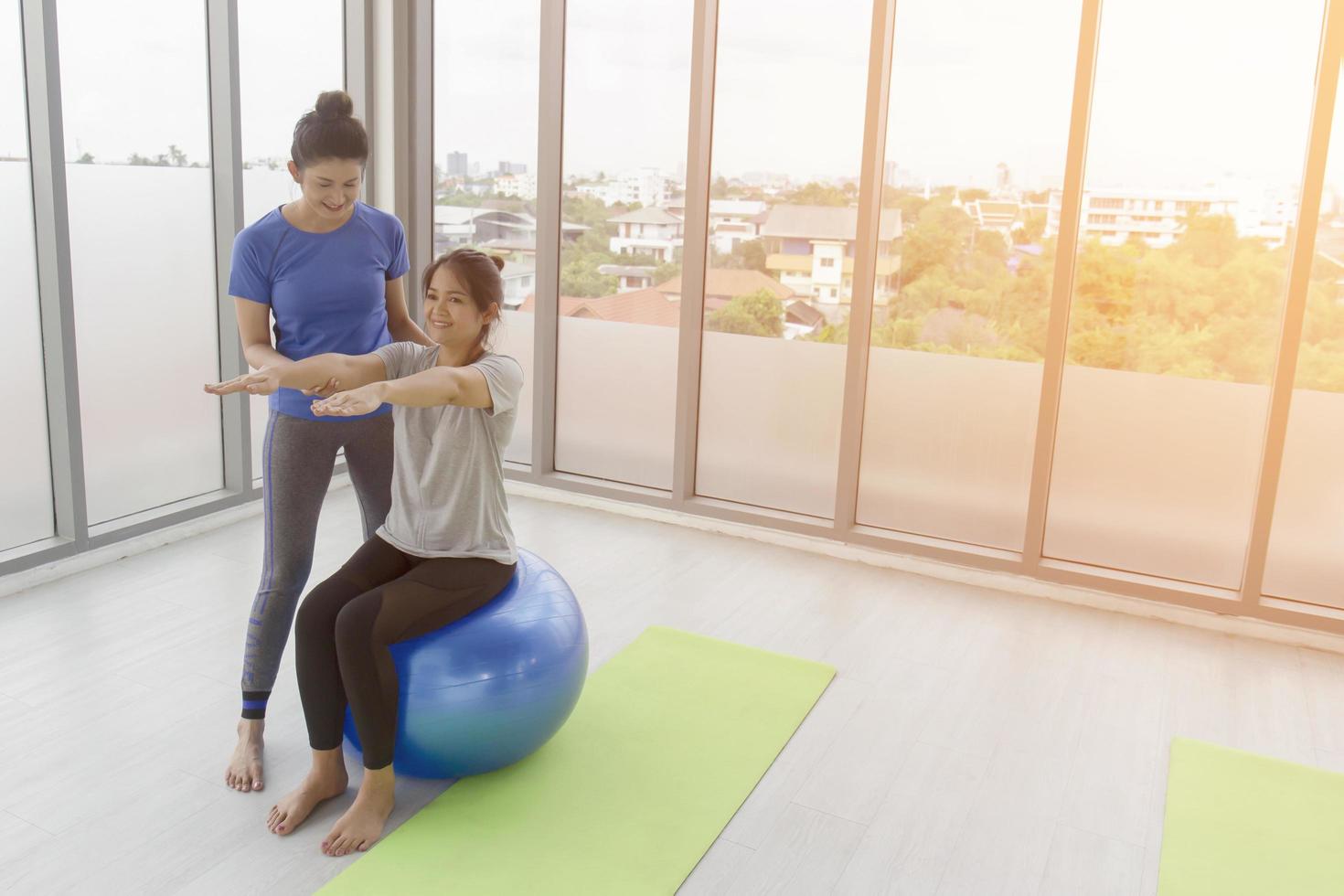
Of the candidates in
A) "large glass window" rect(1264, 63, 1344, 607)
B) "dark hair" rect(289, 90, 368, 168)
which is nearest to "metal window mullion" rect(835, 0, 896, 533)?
"large glass window" rect(1264, 63, 1344, 607)

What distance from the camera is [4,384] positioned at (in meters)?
3.20

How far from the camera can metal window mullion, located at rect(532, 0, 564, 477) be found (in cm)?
411

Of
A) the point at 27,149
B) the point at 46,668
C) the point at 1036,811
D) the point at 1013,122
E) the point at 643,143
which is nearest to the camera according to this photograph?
the point at 1036,811

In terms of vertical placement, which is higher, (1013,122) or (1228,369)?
(1013,122)

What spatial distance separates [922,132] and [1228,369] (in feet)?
4.08

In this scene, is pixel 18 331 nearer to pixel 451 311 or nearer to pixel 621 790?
pixel 451 311

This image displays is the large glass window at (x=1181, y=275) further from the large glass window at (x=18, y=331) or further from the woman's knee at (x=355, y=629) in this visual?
the large glass window at (x=18, y=331)

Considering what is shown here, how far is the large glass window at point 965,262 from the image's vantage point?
343 centimetres

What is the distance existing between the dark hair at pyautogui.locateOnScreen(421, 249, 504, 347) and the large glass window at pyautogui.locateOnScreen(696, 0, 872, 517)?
74.8 inches

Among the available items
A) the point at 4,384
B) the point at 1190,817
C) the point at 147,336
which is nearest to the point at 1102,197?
the point at 1190,817

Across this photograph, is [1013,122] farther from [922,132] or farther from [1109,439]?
[1109,439]

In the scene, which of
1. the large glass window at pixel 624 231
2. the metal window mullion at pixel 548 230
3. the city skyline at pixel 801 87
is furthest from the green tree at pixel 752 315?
the metal window mullion at pixel 548 230

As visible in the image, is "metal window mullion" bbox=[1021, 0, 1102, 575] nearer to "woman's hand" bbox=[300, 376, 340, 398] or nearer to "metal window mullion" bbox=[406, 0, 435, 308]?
"woman's hand" bbox=[300, 376, 340, 398]

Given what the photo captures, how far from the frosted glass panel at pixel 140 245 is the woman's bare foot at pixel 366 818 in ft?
6.60
